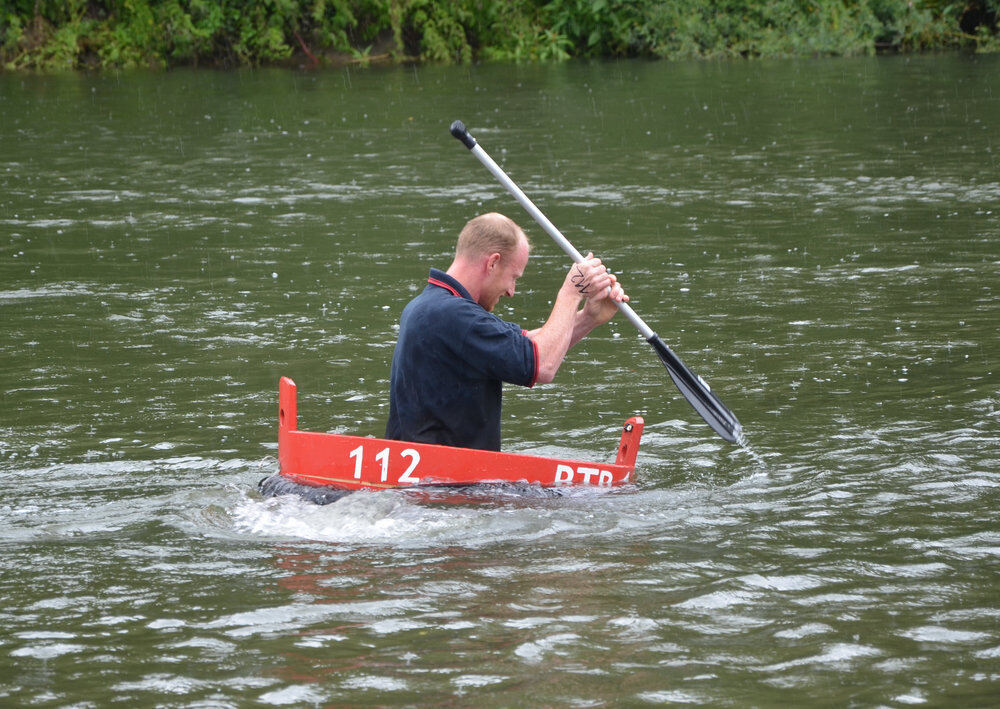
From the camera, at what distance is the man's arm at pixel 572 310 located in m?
6.33

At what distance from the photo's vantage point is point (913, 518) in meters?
6.12

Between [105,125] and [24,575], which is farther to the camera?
[105,125]

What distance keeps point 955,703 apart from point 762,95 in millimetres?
21858

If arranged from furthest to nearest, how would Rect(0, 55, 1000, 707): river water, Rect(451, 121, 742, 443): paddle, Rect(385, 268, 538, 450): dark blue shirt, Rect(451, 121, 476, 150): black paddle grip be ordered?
Rect(451, 121, 742, 443): paddle
Rect(451, 121, 476, 150): black paddle grip
Rect(385, 268, 538, 450): dark blue shirt
Rect(0, 55, 1000, 707): river water

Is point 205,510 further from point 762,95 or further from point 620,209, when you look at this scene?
point 762,95

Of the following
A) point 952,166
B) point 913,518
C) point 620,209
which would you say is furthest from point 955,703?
point 952,166

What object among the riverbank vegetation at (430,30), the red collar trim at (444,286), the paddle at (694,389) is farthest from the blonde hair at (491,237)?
the riverbank vegetation at (430,30)

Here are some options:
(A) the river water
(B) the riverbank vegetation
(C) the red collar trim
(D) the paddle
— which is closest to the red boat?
(A) the river water

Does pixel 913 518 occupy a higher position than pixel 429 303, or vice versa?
pixel 429 303

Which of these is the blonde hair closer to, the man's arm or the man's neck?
the man's neck

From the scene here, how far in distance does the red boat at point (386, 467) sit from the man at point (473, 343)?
17 cm

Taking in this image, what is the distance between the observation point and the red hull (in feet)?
20.7

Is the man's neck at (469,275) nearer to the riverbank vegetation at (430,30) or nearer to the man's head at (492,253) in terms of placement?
the man's head at (492,253)

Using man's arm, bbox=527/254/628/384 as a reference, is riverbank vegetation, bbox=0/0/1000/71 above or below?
above
